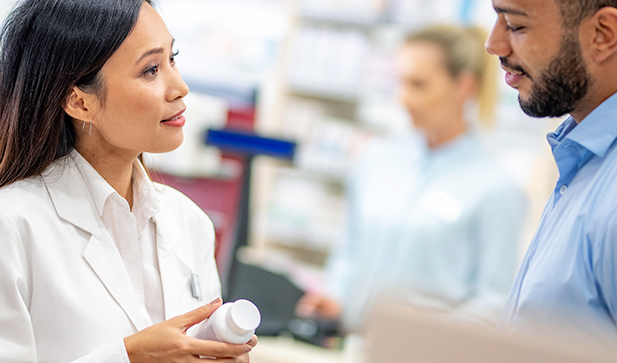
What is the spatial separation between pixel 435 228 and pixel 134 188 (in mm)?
1646

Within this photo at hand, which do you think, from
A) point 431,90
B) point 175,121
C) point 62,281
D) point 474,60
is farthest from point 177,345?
point 474,60

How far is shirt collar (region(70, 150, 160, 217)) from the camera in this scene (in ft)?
4.61

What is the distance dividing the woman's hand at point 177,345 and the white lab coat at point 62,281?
0.04 meters

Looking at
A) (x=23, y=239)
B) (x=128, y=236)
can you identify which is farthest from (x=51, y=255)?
(x=128, y=236)

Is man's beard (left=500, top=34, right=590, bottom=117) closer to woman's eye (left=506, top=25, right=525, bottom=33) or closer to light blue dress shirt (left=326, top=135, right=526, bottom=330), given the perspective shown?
woman's eye (left=506, top=25, right=525, bottom=33)

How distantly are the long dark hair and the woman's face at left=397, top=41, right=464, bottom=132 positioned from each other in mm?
1856

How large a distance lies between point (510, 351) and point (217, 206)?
2792 millimetres

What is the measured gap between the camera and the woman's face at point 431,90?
2.97 m

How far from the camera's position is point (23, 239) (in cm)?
125

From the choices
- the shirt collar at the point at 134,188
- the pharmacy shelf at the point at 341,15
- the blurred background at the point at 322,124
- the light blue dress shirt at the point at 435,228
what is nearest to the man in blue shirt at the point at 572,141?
the shirt collar at the point at 134,188

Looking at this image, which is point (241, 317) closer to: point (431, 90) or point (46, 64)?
point (46, 64)

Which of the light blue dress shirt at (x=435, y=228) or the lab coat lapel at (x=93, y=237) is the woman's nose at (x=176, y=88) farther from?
the light blue dress shirt at (x=435, y=228)

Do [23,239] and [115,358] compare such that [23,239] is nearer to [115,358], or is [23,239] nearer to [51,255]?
[51,255]

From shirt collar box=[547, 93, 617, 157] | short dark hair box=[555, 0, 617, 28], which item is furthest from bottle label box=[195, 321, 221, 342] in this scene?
short dark hair box=[555, 0, 617, 28]
